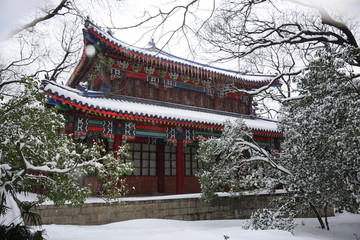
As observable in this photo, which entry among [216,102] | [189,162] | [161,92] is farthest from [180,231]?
[216,102]

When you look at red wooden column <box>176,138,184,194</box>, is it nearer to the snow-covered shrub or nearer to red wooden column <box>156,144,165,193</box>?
red wooden column <box>156,144,165,193</box>

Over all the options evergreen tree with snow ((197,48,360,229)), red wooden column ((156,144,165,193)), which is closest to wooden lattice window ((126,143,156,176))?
red wooden column ((156,144,165,193))

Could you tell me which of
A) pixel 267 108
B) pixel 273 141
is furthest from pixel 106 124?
pixel 267 108

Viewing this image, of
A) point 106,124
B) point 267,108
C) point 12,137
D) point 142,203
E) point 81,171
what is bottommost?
point 142,203

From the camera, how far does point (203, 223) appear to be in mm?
8656

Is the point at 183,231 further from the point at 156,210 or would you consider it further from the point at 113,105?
the point at 113,105

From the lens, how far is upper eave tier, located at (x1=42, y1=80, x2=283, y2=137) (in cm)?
782

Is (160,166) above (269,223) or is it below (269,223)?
above

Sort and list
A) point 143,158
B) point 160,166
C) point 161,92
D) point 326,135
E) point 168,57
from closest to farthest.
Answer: point 326,135 < point 143,158 < point 160,166 < point 161,92 < point 168,57

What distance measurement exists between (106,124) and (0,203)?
559 cm

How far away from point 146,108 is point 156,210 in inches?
143

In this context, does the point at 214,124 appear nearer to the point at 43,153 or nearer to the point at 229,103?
the point at 229,103

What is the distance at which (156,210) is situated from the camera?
841cm

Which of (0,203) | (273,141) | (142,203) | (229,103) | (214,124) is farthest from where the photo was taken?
(229,103)
